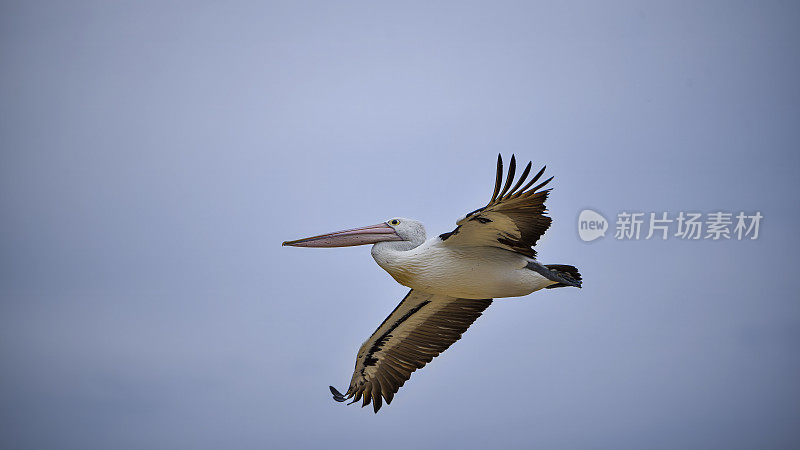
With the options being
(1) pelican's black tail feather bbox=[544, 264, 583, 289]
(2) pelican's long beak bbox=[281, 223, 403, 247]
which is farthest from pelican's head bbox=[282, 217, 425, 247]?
(1) pelican's black tail feather bbox=[544, 264, 583, 289]

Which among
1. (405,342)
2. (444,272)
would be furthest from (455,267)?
(405,342)

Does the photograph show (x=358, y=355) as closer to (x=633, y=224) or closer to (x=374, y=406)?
(x=374, y=406)

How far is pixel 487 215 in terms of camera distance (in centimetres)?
936

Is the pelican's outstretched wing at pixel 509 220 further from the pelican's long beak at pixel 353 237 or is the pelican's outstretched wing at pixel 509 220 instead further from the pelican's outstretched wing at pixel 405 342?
the pelican's outstretched wing at pixel 405 342

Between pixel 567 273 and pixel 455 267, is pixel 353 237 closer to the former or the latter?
pixel 455 267

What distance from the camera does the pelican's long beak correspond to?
34.2 feet

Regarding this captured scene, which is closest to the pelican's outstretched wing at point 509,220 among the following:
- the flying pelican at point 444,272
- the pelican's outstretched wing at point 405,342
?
the flying pelican at point 444,272

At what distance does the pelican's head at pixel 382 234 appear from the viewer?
10398mm

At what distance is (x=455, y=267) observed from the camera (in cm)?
1005

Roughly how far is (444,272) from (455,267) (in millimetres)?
118

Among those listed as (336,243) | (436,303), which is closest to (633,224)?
(436,303)

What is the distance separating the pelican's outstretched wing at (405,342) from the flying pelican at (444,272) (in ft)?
0.04

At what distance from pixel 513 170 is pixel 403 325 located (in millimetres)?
3267

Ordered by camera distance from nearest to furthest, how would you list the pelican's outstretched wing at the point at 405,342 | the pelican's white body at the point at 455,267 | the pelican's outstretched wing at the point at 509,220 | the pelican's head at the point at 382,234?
1. the pelican's outstretched wing at the point at 509,220
2. the pelican's white body at the point at 455,267
3. the pelican's head at the point at 382,234
4. the pelican's outstretched wing at the point at 405,342
